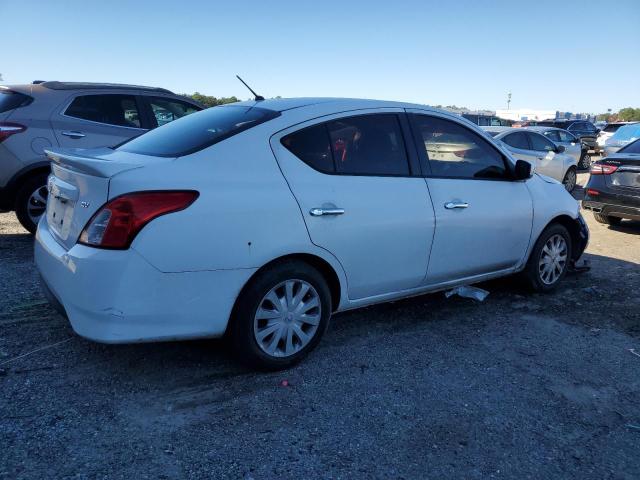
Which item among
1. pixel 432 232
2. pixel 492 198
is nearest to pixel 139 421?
pixel 432 232

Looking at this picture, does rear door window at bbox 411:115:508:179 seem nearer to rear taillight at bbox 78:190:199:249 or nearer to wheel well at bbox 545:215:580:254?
wheel well at bbox 545:215:580:254

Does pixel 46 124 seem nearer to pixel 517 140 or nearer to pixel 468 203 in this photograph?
pixel 468 203

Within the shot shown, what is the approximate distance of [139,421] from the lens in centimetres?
281

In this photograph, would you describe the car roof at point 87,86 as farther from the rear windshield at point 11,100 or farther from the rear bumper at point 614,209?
the rear bumper at point 614,209

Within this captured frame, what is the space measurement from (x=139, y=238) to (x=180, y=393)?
990 millimetres

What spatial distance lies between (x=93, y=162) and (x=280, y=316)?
1.39m

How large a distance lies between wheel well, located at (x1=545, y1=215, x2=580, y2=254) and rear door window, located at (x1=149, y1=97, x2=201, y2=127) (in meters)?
4.94

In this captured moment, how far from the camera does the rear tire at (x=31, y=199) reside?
6.03m

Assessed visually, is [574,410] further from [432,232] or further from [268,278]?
[268,278]

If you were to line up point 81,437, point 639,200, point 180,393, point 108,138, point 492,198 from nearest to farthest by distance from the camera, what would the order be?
point 81,437 → point 180,393 → point 492,198 → point 108,138 → point 639,200

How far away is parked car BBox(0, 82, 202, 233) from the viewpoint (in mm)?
5910

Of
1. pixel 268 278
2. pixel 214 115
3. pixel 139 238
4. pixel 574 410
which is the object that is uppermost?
pixel 214 115

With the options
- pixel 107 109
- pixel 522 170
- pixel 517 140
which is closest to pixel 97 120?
pixel 107 109

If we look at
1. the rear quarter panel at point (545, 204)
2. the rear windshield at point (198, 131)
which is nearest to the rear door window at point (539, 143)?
the rear quarter panel at point (545, 204)
